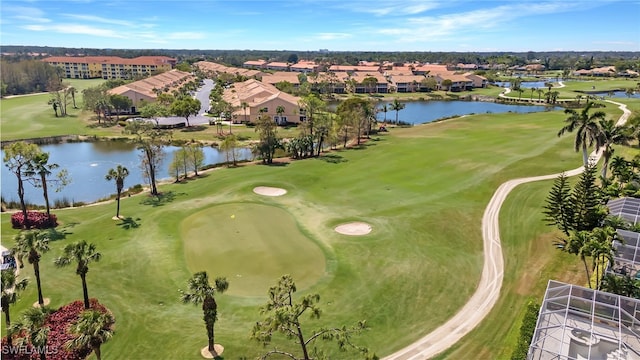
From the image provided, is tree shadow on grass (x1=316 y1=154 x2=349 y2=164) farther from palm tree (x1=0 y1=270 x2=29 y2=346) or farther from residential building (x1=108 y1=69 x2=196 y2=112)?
residential building (x1=108 y1=69 x2=196 y2=112)

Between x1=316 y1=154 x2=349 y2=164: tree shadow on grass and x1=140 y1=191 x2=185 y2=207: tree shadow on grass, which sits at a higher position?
x1=316 y1=154 x2=349 y2=164: tree shadow on grass

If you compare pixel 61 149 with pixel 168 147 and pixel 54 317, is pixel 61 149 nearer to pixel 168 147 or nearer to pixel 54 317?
pixel 168 147

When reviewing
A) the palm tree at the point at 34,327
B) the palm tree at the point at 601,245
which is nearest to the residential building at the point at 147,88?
the palm tree at the point at 34,327

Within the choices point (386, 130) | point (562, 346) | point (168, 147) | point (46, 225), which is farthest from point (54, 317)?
point (386, 130)

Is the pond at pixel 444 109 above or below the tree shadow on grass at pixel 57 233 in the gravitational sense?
above

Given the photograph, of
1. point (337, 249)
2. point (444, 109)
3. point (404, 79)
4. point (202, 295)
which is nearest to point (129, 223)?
point (337, 249)

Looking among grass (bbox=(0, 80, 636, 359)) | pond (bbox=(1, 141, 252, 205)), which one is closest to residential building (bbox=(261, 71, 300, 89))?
pond (bbox=(1, 141, 252, 205))

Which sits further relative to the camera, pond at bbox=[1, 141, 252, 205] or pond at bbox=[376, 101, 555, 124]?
pond at bbox=[376, 101, 555, 124]

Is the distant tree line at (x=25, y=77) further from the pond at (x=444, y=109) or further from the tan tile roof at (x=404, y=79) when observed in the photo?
the tan tile roof at (x=404, y=79)
